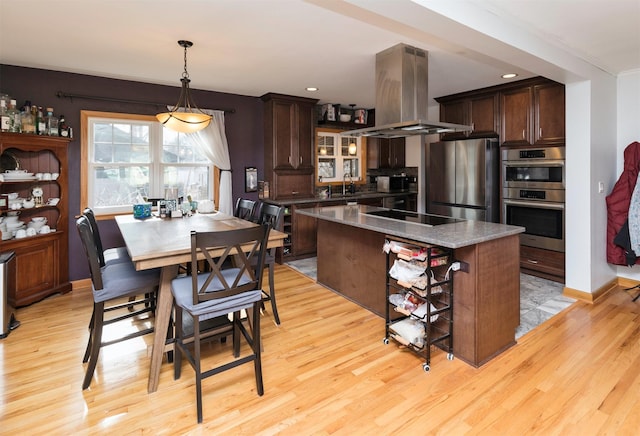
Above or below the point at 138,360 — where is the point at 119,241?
above

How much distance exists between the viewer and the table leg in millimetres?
2154

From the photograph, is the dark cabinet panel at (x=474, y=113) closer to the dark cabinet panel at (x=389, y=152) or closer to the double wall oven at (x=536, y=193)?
the double wall oven at (x=536, y=193)

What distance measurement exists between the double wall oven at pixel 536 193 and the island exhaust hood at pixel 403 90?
4.60ft

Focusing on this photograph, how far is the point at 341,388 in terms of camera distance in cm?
217

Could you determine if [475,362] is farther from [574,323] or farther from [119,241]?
[119,241]

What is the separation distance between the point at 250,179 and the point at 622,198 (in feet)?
14.6

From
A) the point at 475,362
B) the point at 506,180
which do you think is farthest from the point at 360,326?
the point at 506,180

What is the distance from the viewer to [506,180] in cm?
446

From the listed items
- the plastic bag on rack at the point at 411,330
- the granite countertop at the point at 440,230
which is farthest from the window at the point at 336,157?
the plastic bag on rack at the point at 411,330

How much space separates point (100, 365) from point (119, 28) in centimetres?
251

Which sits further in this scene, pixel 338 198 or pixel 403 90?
pixel 338 198

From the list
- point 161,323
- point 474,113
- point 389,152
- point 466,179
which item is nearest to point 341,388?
point 161,323

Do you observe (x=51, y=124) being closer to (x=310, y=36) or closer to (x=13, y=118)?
(x=13, y=118)

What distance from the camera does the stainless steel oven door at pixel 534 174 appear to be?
395 centimetres
